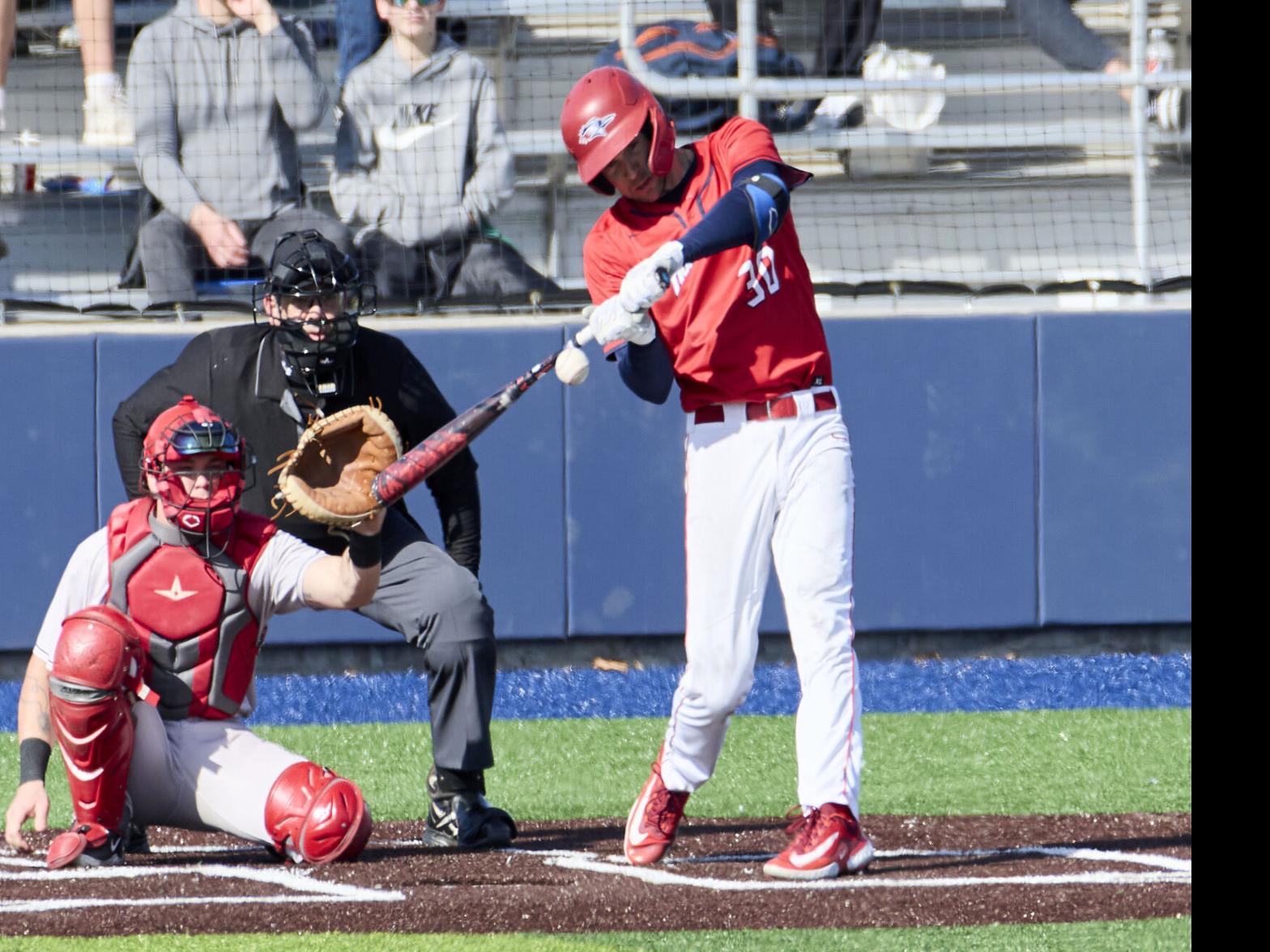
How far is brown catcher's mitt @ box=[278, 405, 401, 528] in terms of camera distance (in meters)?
3.99

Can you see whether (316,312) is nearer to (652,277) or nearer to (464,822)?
(652,277)

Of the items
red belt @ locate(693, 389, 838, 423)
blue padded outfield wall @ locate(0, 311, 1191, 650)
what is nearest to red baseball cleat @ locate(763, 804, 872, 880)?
red belt @ locate(693, 389, 838, 423)

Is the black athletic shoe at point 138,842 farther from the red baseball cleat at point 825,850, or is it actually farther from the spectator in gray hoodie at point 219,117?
the spectator in gray hoodie at point 219,117

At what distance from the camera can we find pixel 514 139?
8133 millimetres

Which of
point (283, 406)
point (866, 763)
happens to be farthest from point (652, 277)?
point (866, 763)

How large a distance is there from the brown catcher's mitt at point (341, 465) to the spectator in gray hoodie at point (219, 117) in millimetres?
3696

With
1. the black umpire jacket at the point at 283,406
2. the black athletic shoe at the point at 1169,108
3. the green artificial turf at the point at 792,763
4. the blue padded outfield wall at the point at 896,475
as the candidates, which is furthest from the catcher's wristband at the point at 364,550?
the black athletic shoe at the point at 1169,108

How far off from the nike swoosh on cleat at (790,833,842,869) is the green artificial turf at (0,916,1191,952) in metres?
0.46

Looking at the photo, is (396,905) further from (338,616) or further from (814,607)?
(338,616)

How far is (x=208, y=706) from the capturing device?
4227mm

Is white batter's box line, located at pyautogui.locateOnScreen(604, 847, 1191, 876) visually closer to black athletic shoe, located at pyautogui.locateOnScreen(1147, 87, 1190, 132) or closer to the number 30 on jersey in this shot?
the number 30 on jersey

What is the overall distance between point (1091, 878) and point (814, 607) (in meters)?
0.80
